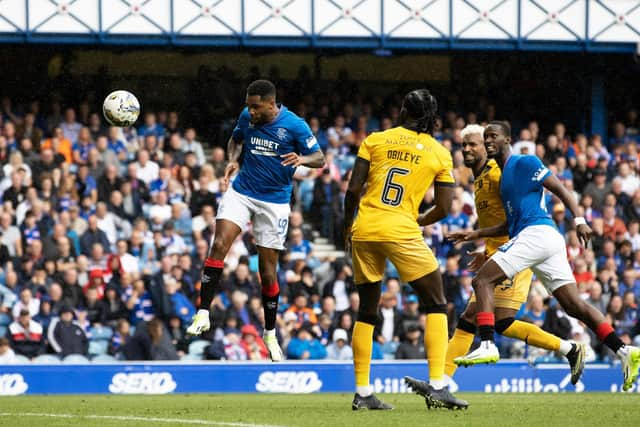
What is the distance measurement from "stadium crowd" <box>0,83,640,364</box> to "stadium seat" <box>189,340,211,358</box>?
20mm

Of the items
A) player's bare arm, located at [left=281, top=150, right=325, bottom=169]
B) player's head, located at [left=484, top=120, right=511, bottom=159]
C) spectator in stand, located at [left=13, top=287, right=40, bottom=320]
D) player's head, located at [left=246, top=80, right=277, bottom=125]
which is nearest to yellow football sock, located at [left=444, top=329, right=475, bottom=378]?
player's head, located at [left=484, top=120, right=511, bottom=159]

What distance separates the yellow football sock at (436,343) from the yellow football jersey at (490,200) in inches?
53.0

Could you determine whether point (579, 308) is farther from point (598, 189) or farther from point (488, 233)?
point (598, 189)

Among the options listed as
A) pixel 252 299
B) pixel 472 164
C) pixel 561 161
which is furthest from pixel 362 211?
pixel 561 161

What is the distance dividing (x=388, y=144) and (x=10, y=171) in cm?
1140

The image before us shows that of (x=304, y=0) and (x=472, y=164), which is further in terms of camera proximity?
(x=304, y=0)

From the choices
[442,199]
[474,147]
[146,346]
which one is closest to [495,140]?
[474,147]

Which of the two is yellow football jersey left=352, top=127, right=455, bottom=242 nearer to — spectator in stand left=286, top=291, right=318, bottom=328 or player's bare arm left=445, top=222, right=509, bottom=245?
player's bare arm left=445, top=222, right=509, bottom=245

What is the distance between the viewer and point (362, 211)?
429 inches

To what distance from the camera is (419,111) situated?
10.8 metres

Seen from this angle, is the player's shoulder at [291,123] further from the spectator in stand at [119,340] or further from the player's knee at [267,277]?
the spectator in stand at [119,340]

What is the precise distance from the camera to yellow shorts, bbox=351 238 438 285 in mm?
10734

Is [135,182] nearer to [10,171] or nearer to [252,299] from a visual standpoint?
[10,171]

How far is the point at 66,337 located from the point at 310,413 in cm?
796
